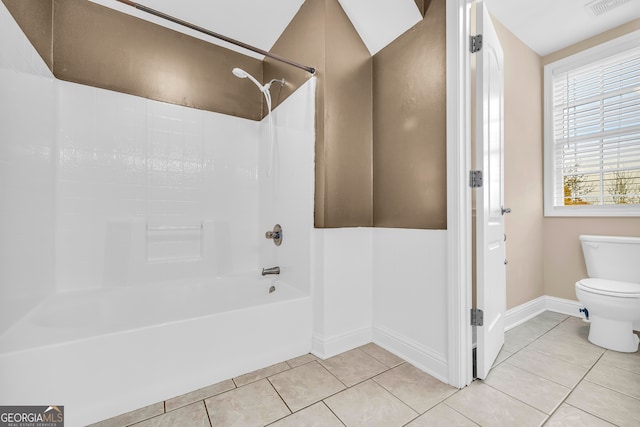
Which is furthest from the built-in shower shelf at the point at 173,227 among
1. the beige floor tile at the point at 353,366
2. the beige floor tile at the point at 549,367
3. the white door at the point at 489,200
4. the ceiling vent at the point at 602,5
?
the ceiling vent at the point at 602,5

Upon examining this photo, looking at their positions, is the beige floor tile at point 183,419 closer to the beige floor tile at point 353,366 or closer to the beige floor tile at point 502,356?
the beige floor tile at point 353,366

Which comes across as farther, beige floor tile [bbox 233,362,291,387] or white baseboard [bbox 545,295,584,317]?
white baseboard [bbox 545,295,584,317]

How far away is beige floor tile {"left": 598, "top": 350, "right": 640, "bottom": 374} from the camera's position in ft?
4.81

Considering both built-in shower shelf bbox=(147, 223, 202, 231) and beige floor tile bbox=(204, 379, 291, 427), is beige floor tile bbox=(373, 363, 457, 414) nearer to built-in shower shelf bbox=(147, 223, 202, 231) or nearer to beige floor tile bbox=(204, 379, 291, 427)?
beige floor tile bbox=(204, 379, 291, 427)

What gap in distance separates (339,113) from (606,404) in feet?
6.41

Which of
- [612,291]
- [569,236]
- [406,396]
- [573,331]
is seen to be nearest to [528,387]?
[406,396]

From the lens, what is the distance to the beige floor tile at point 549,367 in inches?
54.0

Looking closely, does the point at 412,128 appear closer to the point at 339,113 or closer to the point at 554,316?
the point at 339,113

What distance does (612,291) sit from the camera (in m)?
1.66

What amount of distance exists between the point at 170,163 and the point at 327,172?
1263 mm

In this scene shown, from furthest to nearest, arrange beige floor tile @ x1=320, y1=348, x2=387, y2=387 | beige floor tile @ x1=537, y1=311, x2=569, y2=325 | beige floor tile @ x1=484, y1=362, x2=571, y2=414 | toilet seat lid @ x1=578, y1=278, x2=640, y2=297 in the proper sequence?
1. beige floor tile @ x1=537, y1=311, x2=569, y2=325
2. toilet seat lid @ x1=578, y1=278, x2=640, y2=297
3. beige floor tile @ x1=320, y1=348, x2=387, y2=387
4. beige floor tile @ x1=484, y1=362, x2=571, y2=414

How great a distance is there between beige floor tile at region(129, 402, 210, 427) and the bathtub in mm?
114

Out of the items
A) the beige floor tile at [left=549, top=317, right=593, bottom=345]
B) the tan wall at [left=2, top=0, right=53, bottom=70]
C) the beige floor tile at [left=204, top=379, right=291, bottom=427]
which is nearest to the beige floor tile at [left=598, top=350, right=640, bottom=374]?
the beige floor tile at [left=549, top=317, right=593, bottom=345]

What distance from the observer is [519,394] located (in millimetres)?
1250
